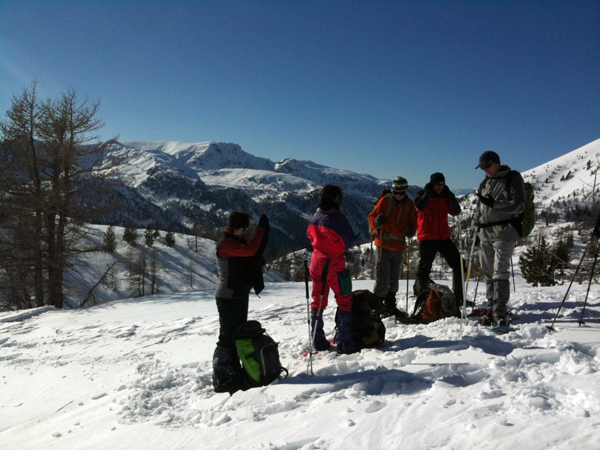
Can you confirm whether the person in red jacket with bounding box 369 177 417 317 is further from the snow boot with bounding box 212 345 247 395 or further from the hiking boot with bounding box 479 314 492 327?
the snow boot with bounding box 212 345 247 395

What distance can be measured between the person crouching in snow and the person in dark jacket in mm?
727

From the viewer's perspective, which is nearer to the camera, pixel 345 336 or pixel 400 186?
pixel 345 336

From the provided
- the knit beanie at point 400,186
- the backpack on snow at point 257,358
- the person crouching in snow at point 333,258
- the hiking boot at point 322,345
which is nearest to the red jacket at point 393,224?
the knit beanie at point 400,186

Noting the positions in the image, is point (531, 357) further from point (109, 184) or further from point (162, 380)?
point (109, 184)

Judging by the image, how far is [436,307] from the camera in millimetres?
5457

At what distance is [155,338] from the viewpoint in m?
7.26

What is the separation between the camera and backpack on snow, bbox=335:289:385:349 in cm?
457

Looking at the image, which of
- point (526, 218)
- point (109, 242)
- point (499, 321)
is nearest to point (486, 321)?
point (499, 321)

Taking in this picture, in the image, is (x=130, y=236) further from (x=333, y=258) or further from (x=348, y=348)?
(x=348, y=348)

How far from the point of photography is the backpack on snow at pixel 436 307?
541 centimetres

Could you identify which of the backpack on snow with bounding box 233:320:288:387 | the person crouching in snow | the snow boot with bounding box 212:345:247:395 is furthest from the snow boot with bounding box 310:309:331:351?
the snow boot with bounding box 212:345:247:395

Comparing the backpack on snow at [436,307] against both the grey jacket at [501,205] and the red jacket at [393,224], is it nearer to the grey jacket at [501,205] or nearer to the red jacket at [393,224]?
the red jacket at [393,224]

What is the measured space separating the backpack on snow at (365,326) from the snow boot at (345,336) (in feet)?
0.22

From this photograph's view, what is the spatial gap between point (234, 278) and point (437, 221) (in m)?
3.46
